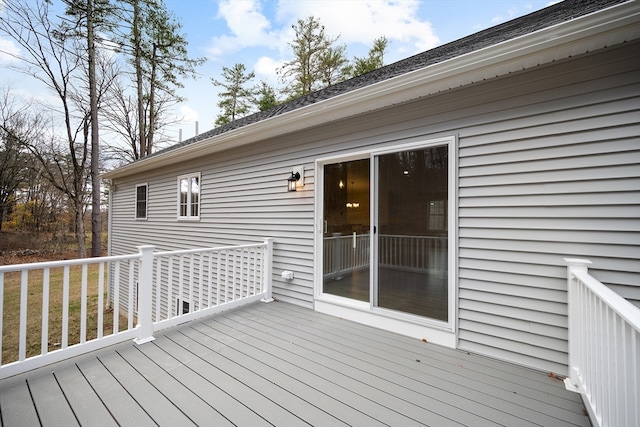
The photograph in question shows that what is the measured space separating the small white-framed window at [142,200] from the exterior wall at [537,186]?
6.92 meters

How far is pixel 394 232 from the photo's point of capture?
9.96 feet

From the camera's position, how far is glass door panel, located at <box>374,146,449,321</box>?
2.76 m

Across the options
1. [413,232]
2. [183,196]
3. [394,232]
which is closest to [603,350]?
[413,232]

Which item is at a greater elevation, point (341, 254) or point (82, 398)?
point (341, 254)

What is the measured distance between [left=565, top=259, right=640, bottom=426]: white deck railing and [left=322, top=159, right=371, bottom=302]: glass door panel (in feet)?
6.22

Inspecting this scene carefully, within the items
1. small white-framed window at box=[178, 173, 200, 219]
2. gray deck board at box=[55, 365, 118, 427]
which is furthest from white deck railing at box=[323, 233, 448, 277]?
small white-framed window at box=[178, 173, 200, 219]

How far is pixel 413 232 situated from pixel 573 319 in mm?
1396

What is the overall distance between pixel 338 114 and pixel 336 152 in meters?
0.49

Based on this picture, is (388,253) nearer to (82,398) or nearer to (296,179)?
(296,179)

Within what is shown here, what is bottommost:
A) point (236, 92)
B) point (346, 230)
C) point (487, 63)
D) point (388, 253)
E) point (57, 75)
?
point (388, 253)

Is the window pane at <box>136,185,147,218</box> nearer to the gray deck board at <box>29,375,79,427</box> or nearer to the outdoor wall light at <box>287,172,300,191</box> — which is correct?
the outdoor wall light at <box>287,172,300,191</box>

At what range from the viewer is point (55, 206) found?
12625mm

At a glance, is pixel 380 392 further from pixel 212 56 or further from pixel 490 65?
pixel 212 56

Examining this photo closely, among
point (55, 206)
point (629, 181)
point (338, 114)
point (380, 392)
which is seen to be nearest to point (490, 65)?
point (629, 181)
